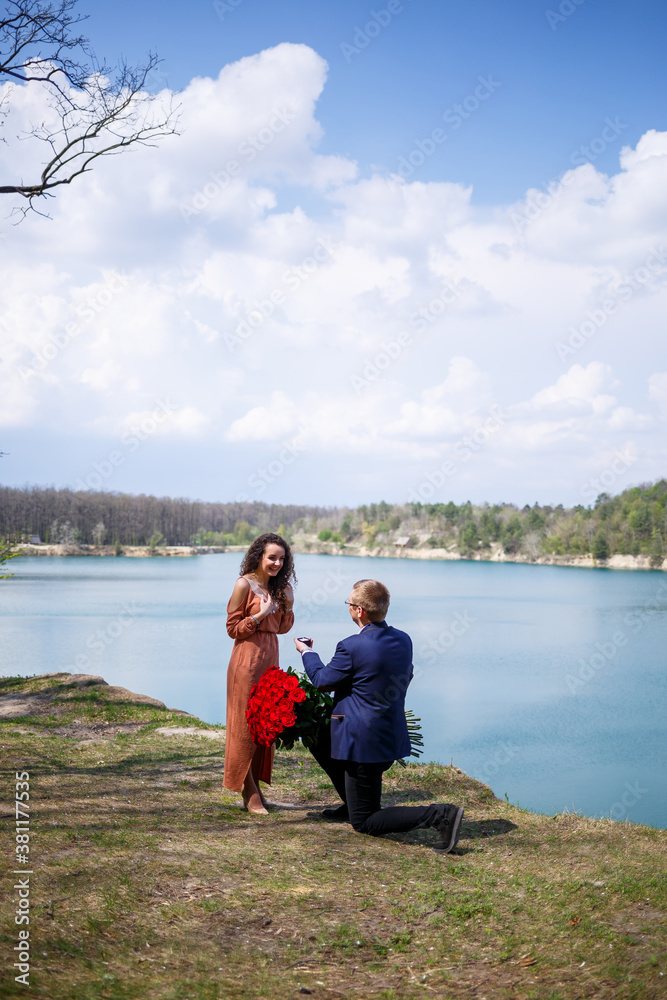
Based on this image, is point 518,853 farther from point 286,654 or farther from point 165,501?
point 165,501

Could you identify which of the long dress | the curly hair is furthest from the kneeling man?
the curly hair

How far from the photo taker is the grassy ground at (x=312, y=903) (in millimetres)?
3320

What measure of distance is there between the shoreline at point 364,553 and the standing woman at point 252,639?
62860 millimetres

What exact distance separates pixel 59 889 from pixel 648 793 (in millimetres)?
13905

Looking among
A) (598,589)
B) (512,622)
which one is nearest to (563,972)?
(512,622)

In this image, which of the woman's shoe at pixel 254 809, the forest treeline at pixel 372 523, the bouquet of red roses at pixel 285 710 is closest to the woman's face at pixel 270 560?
the bouquet of red roses at pixel 285 710

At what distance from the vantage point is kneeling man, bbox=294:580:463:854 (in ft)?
16.2

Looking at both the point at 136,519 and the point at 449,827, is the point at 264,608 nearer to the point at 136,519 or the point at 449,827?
the point at 449,827

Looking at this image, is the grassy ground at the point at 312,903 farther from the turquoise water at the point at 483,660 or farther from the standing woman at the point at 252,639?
the turquoise water at the point at 483,660

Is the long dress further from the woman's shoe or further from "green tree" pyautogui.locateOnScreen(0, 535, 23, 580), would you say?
"green tree" pyautogui.locateOnScreen(0, 535, 23, 580)

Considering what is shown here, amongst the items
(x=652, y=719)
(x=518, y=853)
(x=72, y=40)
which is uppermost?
(x=72, y=40)

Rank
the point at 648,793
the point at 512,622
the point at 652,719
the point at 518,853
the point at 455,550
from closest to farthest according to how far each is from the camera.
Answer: the point at 518,853
the point at 648,793
the point at 652,719
the point at 512,622
the point at 455,550

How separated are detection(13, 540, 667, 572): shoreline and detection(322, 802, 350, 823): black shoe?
63.0 m

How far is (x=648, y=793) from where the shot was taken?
48.5 feet
